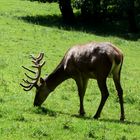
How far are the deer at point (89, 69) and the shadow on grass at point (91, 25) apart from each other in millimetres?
20107

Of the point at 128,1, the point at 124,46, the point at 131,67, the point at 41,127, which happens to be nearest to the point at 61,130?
the point at 41,127

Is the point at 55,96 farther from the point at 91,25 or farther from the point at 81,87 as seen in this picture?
the point at 91,25

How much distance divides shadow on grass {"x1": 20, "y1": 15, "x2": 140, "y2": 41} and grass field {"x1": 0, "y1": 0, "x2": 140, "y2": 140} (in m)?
0.18

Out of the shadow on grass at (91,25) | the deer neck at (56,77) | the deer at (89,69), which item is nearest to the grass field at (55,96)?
the shadow on grass at (91,25)

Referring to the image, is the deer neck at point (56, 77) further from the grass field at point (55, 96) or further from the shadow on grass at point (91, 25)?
the shadow on grass at point (91, 25)

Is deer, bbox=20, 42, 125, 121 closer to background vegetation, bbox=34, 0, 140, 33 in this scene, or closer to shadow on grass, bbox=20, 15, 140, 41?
shadow on grass, bbox=20, 15, 140, 41

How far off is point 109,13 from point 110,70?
28709 mm

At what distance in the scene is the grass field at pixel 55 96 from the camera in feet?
39.4

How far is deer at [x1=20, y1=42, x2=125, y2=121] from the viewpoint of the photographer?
561 inches

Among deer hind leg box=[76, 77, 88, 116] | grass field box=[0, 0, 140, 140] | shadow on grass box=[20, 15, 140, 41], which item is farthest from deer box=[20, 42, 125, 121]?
shadow on grass box=[20, 15, 140, 41]

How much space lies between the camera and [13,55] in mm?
24016

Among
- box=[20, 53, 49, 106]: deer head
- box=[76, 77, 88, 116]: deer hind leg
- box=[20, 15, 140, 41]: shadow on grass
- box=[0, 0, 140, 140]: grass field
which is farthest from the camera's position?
box=[20, 15, 140, 41]: shadow on grass

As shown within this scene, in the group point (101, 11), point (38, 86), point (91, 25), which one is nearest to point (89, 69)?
point (38, 86)

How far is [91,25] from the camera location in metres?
40.2
